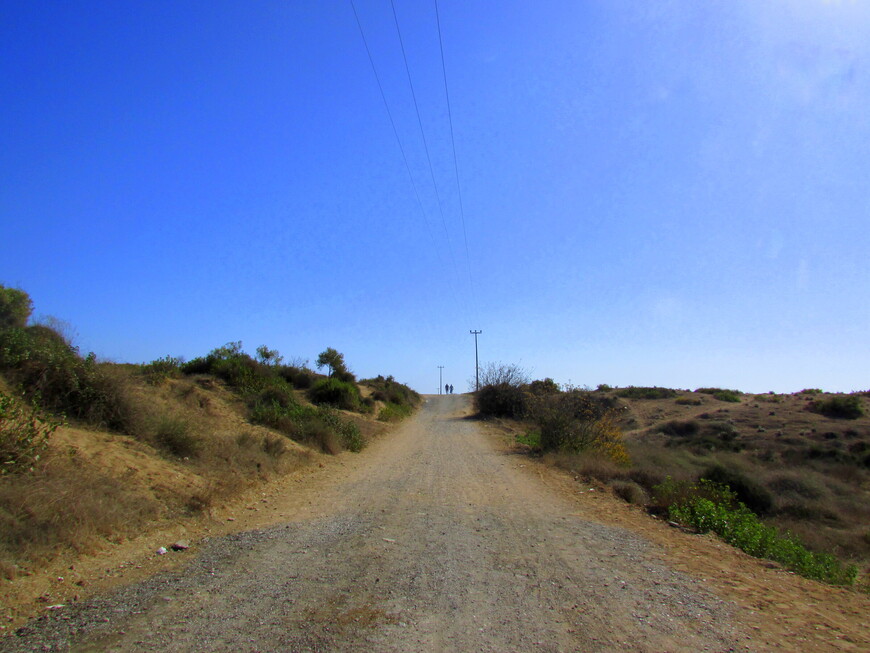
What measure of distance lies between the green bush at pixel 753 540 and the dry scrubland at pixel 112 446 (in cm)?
865

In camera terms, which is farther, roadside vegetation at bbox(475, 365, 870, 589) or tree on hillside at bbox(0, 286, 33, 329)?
tree on hillside at bbox(0, 286, 33, 329)

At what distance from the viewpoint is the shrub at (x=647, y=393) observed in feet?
198

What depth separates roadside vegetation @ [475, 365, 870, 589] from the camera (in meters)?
10.2

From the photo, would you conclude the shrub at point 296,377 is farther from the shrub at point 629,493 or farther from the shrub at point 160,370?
Answer: the shrub at point 629,493

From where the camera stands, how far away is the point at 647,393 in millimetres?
61781

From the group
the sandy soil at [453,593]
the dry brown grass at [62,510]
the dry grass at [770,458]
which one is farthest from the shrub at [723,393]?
the dry brown grass at [62,510]

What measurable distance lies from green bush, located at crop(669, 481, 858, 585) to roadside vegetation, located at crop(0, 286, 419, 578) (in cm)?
865

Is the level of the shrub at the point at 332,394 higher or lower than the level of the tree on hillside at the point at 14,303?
lower

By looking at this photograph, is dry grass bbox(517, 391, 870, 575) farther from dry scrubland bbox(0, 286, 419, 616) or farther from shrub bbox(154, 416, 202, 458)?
shrub bbox(154, 416, 202, 458)

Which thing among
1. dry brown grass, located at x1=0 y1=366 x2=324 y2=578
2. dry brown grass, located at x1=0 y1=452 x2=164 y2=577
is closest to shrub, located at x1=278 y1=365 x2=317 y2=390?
dry brown grass, located at x1=0 y1=366 x2=324 y2=578

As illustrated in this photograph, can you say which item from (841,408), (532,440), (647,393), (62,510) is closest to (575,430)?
(532,440)

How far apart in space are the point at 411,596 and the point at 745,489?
16471mm

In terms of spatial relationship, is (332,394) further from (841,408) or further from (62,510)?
(841,408)

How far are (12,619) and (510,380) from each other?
3559 cm
